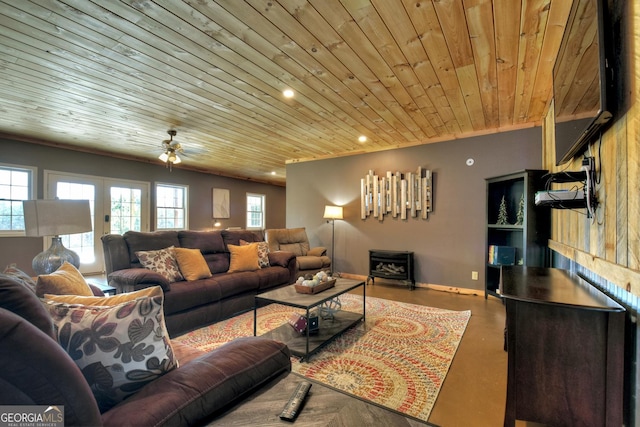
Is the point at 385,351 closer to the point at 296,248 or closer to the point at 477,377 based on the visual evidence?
the point at 477,377

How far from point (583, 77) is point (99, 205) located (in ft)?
22.5

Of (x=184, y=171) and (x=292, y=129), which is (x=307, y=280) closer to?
(x=292, y=129)

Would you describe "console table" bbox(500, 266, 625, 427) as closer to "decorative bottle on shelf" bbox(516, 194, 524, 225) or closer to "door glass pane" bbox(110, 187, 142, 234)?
"decorative bottle on shelf" bbox(516, 194, 524, 225)

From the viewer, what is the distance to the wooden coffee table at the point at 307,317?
231 cm

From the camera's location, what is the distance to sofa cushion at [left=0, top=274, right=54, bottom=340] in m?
0.75

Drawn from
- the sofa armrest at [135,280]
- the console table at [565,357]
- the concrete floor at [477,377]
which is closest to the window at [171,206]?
the sofa armrest at [135,280]

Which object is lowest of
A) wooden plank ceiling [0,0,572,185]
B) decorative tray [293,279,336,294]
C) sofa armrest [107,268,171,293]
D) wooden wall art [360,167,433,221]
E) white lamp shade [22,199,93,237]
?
decorative tray [293,279,336,294]

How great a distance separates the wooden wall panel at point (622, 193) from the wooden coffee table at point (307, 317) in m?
1.75

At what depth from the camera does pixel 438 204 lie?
4.64 meters

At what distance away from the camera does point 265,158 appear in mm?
6094

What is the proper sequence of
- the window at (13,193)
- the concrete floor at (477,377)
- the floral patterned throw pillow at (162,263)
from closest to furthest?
the concrete floor at (477,377) → the floral patterned throw pillow at (162,263) → the window at (13,193)

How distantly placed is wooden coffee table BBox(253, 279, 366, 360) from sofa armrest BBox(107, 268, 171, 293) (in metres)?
0.93

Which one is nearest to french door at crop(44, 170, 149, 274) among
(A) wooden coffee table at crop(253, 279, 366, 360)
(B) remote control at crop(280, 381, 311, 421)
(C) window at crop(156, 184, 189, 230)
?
(C) window at crop(156, 184, 189, 230)

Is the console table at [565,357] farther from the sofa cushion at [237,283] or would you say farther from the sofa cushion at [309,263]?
the sofa cushion at [309,263]
